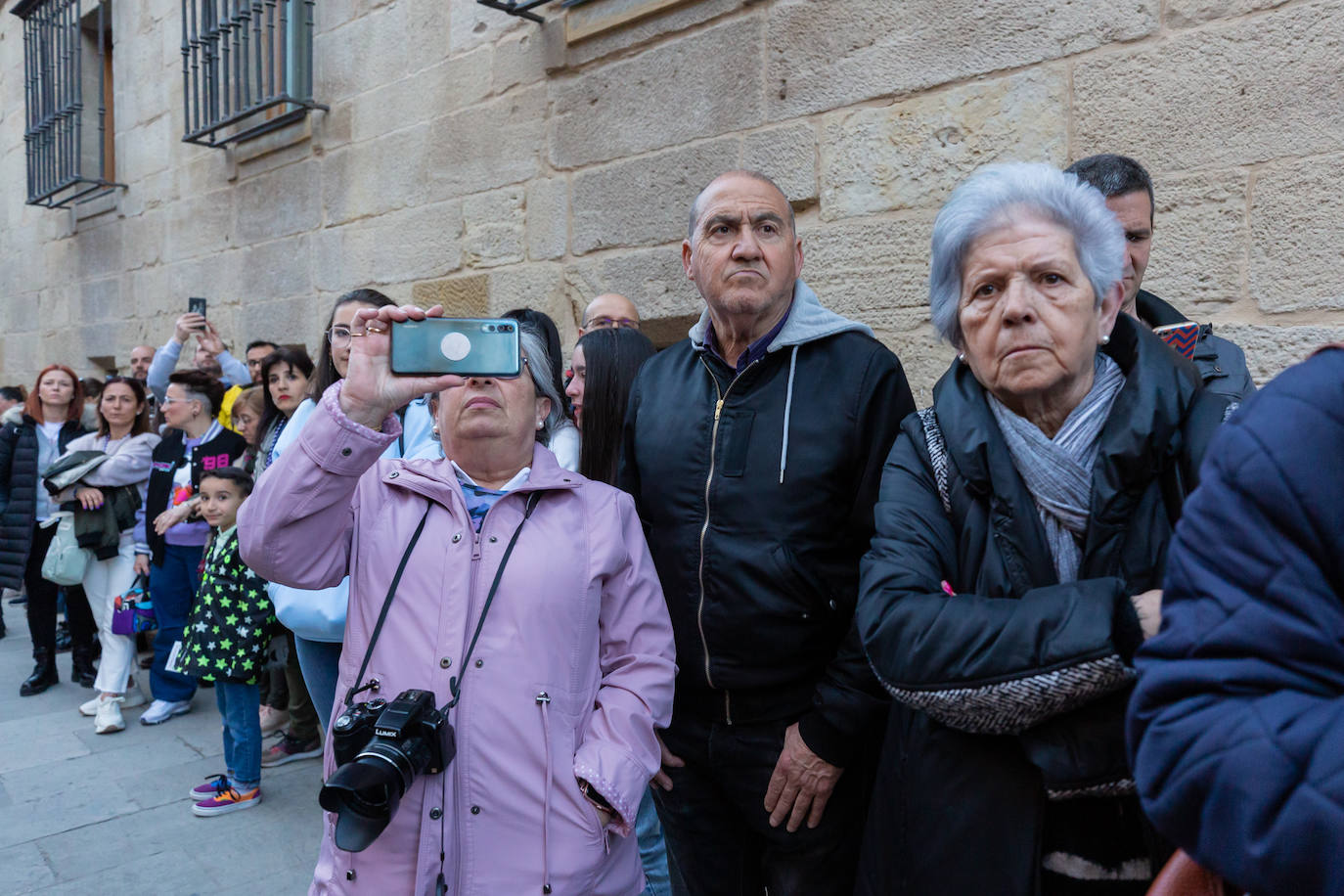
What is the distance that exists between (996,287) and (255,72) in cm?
637

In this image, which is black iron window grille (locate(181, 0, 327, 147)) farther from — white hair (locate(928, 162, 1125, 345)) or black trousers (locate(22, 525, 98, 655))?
white hair (locate(928, 162, 1125, 345))

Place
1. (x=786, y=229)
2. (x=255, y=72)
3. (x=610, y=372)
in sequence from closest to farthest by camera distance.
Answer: (x=786, y=229) → (x=610, y=372) → (x=255, y=72)

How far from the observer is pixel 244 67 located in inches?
251

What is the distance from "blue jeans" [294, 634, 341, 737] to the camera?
9.30 ft

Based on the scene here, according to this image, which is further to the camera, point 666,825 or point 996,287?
point 666,825

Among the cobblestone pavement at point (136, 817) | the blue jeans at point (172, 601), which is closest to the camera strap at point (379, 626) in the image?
the cobblestone pavement at point (136, 817)

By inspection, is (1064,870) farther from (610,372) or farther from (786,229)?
(610,372)

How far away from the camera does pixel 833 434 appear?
1889 millimetres

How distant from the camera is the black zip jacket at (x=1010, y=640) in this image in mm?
1124

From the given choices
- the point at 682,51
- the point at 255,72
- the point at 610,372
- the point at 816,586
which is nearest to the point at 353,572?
→ the point at 816,586

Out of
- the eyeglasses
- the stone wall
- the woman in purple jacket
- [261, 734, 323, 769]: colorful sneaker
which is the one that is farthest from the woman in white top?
the woman in purple jacket

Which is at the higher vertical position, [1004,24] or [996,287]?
[1004,24]

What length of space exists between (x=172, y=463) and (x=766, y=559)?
169 inches

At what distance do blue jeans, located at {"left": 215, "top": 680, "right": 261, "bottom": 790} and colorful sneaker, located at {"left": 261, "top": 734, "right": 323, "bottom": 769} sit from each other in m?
0.42
